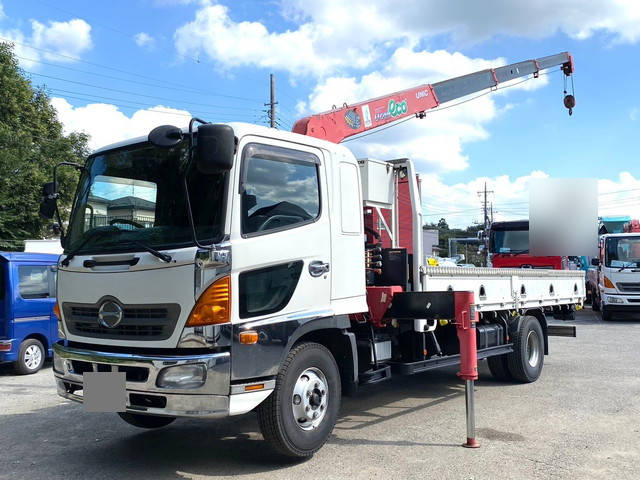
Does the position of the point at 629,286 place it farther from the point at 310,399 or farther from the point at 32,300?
the point at 32,300

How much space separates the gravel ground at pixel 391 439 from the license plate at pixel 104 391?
0.63m

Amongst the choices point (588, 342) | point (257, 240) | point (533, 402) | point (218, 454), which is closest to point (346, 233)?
point (257, 240)

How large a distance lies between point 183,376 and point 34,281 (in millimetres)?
7059

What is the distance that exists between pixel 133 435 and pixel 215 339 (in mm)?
2337

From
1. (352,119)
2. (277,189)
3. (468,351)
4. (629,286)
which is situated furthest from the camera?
(629,286)

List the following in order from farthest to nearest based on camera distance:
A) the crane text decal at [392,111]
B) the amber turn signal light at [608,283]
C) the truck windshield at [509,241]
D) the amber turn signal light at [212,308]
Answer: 1. the truck windshield at [509,241]
2. the amber turn signal light at [608,283]
3. the crane text decal at [392,111]
4. the amber turn signal light at [212,308]

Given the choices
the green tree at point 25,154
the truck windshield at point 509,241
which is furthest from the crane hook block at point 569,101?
the green tree at point 25,154

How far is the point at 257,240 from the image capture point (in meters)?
4.51

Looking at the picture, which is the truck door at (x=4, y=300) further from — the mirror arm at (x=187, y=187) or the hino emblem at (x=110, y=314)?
the mirror arm at (x=187, y=187)

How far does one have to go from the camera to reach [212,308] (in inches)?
165

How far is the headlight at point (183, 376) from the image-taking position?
414 cm

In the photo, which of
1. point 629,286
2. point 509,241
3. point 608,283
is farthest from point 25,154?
point 629,286

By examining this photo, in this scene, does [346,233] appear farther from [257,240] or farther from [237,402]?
[237,402]

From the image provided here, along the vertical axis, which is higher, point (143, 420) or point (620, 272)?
point (620, 272)
